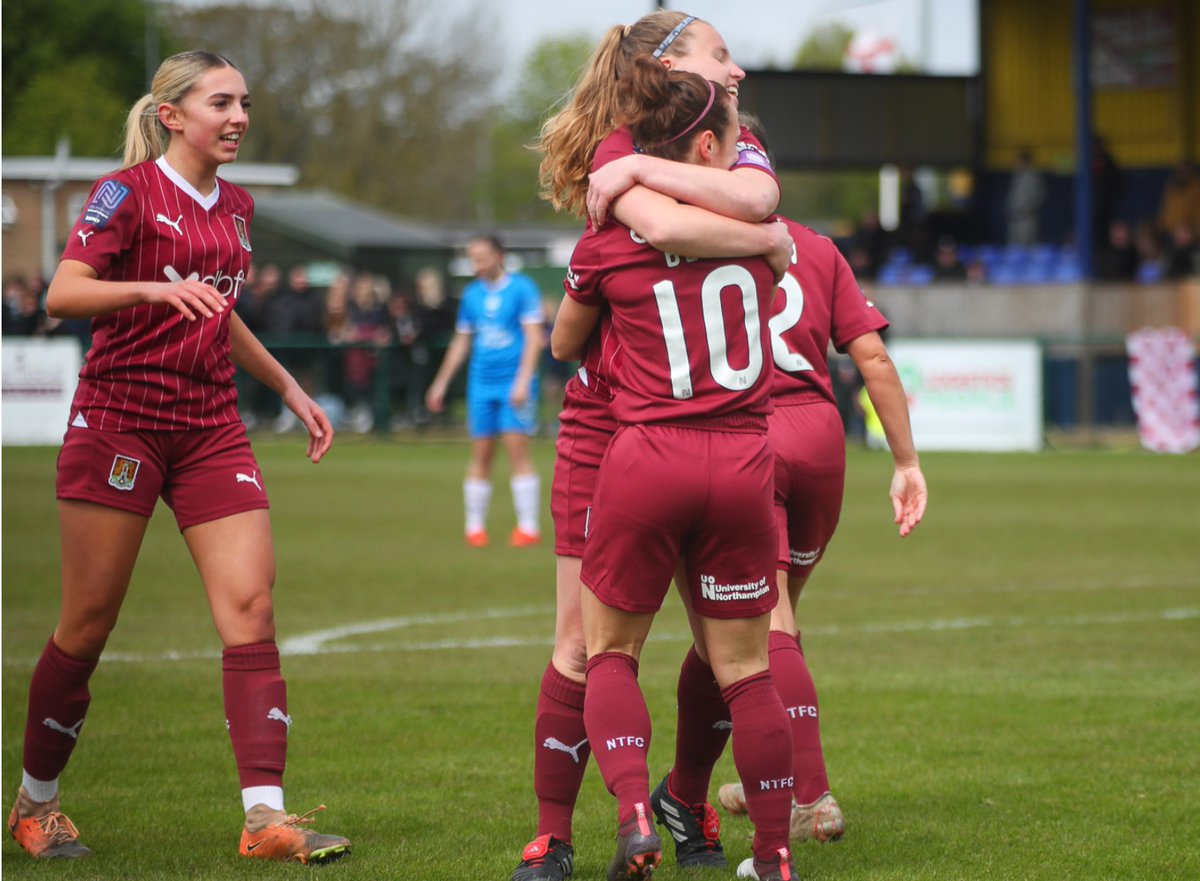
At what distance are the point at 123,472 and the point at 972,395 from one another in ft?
62.1

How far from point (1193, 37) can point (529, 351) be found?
2499 cm

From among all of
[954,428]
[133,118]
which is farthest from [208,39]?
[133,118]

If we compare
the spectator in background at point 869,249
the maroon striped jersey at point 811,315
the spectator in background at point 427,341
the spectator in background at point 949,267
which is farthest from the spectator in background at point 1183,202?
the maroon striped jersey at point 811,315

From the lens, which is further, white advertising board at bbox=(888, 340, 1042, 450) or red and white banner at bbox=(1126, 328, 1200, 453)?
red and white banner at bbox=(1126, 328, 1200, 453)

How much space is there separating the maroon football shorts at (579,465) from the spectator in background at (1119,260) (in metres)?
26.4

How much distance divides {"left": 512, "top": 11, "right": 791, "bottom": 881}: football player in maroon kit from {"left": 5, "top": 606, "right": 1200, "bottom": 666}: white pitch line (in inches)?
163

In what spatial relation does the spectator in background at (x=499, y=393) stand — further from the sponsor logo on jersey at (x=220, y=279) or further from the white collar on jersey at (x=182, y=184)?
the white collar on jersey at (x=182, y=184)

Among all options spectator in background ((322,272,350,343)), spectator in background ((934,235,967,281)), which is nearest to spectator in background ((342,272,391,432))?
spectator in background ((322,272,350,343))

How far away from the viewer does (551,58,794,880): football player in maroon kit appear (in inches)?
167

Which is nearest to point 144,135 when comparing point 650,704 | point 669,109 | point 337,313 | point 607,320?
point 607,320

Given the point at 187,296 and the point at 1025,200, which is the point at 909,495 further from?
the point at 1025,200

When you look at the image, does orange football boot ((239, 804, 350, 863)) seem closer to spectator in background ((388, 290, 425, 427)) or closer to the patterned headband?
the patterned headband

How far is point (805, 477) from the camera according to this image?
203 inches

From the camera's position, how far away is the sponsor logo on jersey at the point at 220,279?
4.99 metres
